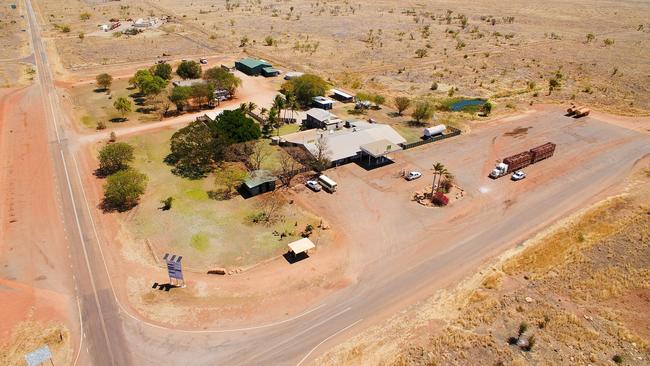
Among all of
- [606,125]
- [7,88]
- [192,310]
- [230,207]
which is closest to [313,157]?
[230,207]

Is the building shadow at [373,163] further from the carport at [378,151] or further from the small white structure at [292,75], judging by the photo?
the small white structure at [292,75]

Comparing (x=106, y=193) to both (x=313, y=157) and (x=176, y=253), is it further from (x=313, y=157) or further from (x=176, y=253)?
(x=313, y=157)

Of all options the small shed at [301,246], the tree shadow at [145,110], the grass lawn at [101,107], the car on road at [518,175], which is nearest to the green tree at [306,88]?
the tree shadow at [145,110]

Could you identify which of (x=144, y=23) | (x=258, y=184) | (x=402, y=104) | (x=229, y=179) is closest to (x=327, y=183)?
(x=258, y=184)

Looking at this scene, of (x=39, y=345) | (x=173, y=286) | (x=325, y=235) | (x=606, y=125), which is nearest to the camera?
(x=39, y=345)

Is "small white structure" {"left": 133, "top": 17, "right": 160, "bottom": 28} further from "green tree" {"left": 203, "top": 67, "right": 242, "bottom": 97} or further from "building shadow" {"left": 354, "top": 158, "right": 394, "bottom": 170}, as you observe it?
"building shadow" {"left": 354, "top": 158, "right": 394, "bottom": 170}

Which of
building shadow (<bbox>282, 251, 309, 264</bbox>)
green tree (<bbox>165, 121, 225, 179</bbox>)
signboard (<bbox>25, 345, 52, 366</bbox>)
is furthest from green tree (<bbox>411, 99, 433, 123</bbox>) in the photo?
signboard (<bbox>25, 345, 52, 366</bbox>)
